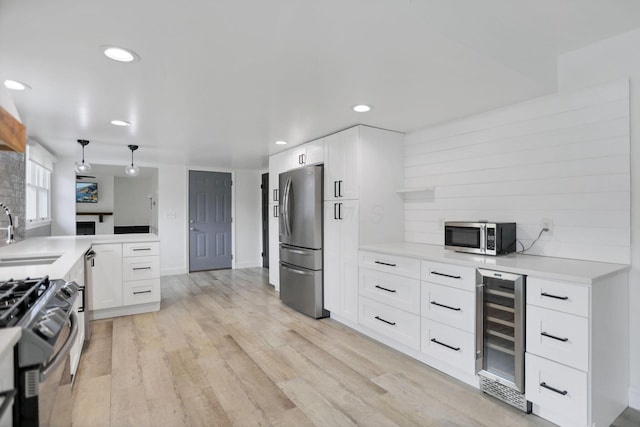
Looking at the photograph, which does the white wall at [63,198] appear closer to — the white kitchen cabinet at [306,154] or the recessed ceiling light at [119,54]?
the white kitchen cabinet at [306,154]

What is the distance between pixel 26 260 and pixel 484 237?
3.48m

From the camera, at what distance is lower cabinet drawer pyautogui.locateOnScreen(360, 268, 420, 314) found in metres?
2.64

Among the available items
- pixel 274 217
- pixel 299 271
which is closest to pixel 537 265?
pixel 299 271

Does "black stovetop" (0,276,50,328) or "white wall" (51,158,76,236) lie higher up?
"white wall" (51,158,76,236)

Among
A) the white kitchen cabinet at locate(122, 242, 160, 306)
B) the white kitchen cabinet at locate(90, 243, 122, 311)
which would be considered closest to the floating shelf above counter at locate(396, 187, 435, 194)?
the white kitchen cabinet at locate(122, 242, 160, 306)

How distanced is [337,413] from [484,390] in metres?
0.99

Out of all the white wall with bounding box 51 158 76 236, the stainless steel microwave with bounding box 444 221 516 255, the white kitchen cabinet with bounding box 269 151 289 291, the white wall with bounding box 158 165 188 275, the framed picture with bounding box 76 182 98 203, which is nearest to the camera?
the stainless steel microwave with bounding box 444 221 516 255

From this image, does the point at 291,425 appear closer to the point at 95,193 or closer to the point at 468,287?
the point at 468,287

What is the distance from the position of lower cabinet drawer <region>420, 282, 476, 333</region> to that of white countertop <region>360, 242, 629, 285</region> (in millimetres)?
215

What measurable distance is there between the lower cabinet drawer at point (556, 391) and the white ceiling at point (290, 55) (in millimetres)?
1746

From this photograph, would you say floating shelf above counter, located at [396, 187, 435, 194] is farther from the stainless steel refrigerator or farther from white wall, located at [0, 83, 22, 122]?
white wall, located at [0, 83, 22, 122]

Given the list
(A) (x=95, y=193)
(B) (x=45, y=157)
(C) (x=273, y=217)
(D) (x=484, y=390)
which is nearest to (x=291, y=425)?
(D) (x=484, y=390)

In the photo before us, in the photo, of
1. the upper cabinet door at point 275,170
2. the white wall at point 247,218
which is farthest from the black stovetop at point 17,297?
the white wall at point 247,218

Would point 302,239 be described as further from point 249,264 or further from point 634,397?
point 249,264
